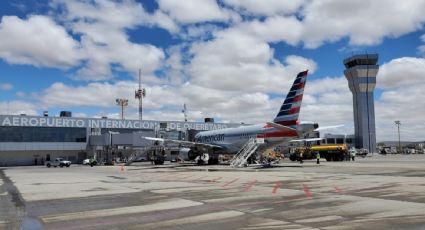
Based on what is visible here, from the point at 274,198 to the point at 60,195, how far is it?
9929 millimetres

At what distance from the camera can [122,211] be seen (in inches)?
540

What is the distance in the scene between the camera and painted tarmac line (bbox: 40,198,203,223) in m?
12.8

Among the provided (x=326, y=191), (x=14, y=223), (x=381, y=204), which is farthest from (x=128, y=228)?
(x=326, y=191)

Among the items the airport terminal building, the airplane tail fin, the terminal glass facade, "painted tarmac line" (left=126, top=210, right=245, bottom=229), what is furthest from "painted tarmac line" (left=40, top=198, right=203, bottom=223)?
the terminal glass facade

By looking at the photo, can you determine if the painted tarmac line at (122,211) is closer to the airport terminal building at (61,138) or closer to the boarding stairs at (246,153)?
the boarding stairs at (246,153)

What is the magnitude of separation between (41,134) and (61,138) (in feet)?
14.4

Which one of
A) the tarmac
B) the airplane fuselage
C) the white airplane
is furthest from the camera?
the airplane fuselage

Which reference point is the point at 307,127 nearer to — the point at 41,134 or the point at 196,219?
the point at 196,219

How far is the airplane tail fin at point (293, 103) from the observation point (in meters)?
42.2

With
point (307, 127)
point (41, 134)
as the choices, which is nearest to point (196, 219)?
point (307, 127)

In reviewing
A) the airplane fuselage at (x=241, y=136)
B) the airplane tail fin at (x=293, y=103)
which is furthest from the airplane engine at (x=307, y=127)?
the airplane tail fin at (x=293, y=103)

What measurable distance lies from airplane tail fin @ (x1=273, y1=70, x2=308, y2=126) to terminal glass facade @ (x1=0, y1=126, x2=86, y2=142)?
2547 inches

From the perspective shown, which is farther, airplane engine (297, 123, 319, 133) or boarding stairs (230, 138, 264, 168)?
boarding stairs (230, 138, 264, 168)

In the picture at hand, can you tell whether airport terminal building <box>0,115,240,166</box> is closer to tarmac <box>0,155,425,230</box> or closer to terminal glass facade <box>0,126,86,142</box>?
terminal glass facade <box>0,126,86,142</box>
